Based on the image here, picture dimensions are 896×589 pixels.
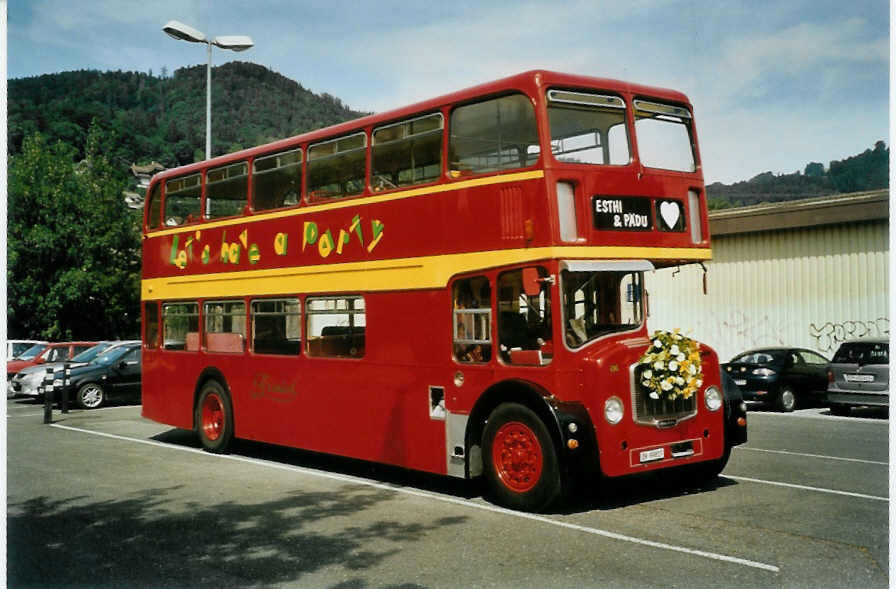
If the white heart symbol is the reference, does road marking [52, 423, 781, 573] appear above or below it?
below

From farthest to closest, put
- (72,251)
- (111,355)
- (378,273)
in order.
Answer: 1. (72,251)
2. (111,355)
3. (378,273)

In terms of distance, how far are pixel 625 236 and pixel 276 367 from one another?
211 inches

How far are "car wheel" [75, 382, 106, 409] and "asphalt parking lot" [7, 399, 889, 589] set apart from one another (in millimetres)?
9281

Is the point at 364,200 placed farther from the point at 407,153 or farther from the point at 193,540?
the point at 193,540

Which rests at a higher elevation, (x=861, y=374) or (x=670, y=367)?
(x=670, y=367)

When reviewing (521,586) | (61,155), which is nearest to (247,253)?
(521,586)

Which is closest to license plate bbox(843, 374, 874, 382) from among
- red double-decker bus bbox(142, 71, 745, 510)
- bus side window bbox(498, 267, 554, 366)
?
red double-decker bus bbox(142, 71, 745, 510)

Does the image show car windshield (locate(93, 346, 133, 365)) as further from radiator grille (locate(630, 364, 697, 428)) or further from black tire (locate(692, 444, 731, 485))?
radiator grille (locate(630, 364, 697, 428))

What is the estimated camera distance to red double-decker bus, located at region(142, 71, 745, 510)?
8.46 metres

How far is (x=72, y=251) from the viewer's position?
96.5 feet

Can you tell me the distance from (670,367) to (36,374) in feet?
61.6

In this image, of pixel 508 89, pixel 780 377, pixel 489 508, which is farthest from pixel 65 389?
pixel 780 377

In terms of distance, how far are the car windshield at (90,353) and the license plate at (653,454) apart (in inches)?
686

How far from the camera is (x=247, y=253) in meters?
12.6
